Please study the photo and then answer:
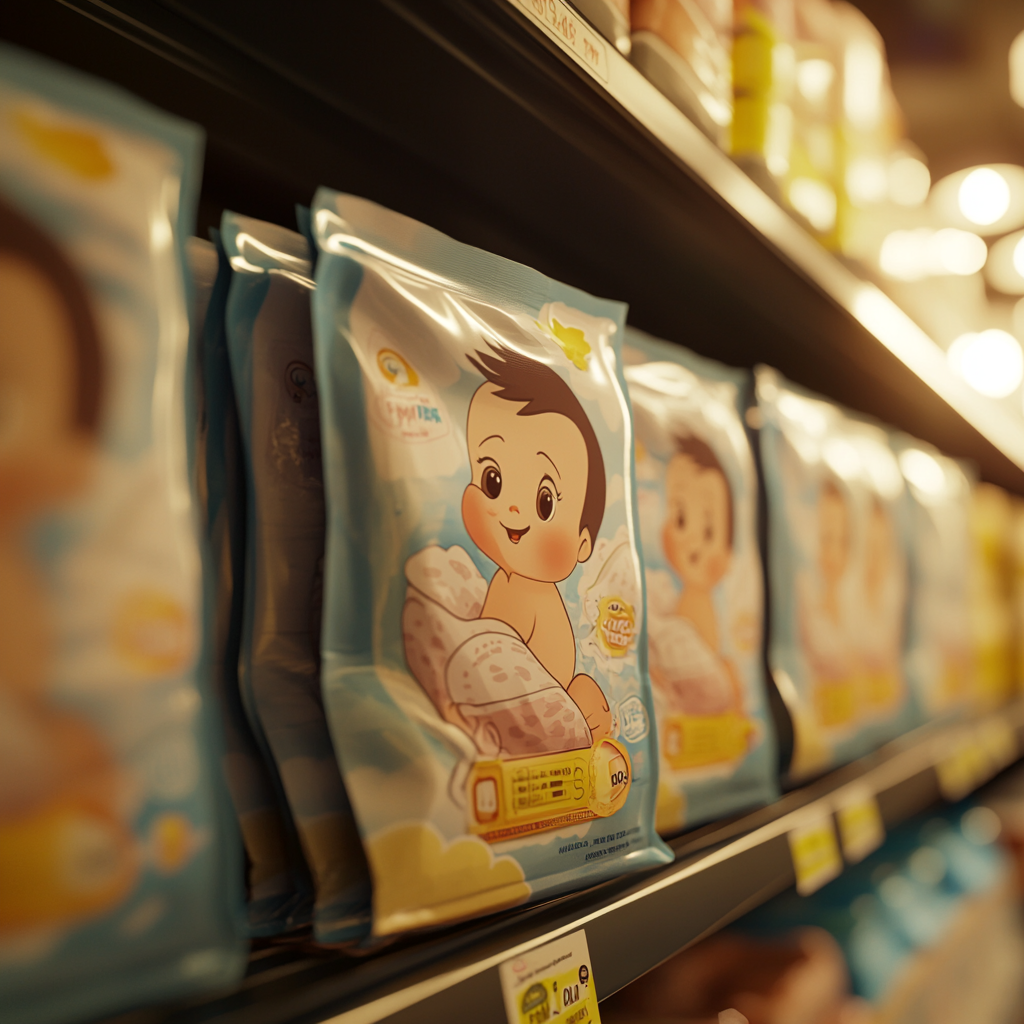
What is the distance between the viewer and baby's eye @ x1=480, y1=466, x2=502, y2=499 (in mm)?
484

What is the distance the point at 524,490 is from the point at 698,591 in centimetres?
27

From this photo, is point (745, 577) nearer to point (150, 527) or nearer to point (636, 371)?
point (636, 371)

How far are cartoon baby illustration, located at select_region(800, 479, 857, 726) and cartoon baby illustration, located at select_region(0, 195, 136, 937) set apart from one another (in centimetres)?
71

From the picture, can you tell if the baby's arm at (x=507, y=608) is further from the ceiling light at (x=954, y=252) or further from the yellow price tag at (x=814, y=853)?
the ceiling light at (x=954, y=252)

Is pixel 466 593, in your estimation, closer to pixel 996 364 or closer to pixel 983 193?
pixel 996 364

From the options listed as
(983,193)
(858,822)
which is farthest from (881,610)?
(983,193)

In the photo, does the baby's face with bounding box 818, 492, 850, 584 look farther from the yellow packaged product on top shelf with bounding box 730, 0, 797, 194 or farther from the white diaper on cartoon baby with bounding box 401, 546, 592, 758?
the white diaper on cartoon baby with bounding box 401, 546, 592, 758

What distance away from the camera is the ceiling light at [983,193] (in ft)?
6.67

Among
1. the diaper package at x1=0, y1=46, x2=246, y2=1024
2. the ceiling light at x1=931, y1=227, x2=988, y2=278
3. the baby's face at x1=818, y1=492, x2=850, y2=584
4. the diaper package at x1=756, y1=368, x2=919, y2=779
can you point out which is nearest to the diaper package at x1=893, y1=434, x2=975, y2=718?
the diaper package at x1=756, y1=368, x2=919, y2=779

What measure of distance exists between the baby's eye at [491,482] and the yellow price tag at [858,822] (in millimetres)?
544

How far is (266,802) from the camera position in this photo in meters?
0.45

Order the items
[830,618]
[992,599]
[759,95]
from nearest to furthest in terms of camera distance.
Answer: [759,95], [830,618], [992,599]

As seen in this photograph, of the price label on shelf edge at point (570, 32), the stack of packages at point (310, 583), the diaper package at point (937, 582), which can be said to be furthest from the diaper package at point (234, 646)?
the diaper package at point (937, 582)

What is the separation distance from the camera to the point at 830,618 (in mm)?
875
